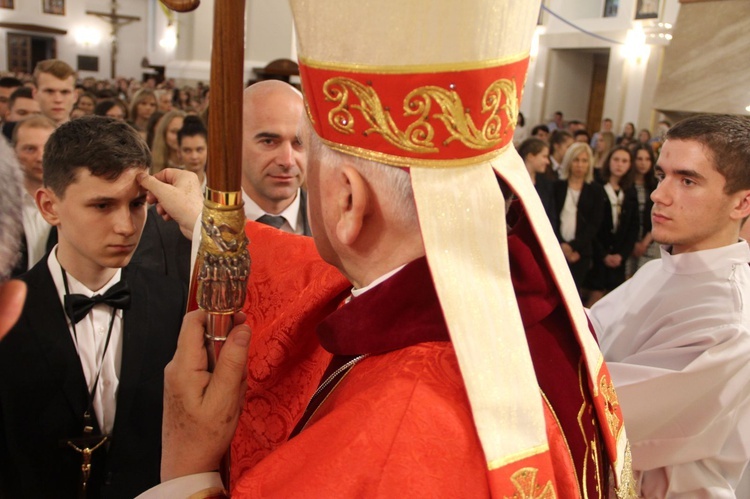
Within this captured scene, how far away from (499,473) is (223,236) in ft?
2.02

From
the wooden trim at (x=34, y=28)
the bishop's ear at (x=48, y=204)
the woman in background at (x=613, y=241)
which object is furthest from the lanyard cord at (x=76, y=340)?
the wooden trim at (x=34, y=28)

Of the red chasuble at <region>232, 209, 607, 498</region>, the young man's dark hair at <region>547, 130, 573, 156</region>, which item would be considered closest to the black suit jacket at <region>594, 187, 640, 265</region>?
the young man's dark hair at <region>547, 130, 573, 156</region>

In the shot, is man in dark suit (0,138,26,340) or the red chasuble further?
the red chasuble

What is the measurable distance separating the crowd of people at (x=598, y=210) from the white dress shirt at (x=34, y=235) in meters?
3.83

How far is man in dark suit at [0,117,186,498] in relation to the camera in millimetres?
1750

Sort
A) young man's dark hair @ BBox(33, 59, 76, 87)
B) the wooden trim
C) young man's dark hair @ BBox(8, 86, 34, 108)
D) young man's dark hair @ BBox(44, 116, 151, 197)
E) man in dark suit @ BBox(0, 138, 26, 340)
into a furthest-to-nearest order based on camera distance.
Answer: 1. the wooden trim
2. young man's dark hair @ BBox(8, 86, 34, 108)
3. young man's dark hair @ BBox(33, 59, 76, 87)
4. young man's dark hair @ BBox(44, 116, 151, 197)
5. man in dark suit @ BBox(0, 138, 26, 340)

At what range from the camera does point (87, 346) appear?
75.8 inches

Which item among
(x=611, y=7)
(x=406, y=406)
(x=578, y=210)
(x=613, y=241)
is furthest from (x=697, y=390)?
(x=611, y=7)

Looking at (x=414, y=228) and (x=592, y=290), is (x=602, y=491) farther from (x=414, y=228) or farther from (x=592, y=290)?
(x=592, y=290)

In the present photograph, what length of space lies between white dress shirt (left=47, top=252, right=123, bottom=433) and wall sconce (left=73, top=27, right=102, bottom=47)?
29.5 metres

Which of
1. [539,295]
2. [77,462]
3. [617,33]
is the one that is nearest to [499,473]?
[539,295]

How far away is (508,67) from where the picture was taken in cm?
117

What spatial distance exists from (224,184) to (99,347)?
3.22 ft

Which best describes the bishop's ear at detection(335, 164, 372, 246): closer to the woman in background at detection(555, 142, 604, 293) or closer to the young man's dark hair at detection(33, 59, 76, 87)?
the woman in background at detection(555, 142, 604, 293)
